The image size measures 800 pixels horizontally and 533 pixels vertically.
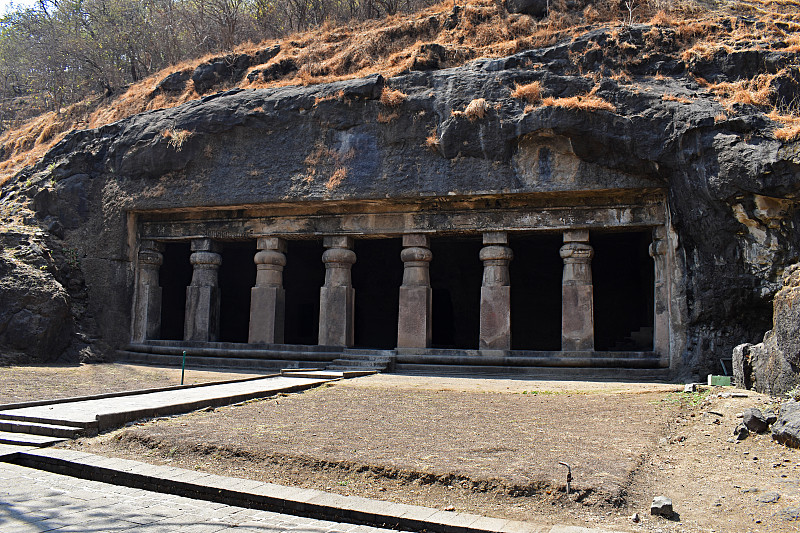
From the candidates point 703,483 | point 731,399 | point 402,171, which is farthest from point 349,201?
point 703,483

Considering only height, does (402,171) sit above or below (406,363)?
above

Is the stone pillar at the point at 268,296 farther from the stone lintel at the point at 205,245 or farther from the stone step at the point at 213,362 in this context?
the stone lintel at the point at 205,245

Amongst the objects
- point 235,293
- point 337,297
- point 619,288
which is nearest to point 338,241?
point 337,297

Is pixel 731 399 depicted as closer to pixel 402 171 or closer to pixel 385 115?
pixel 402 171

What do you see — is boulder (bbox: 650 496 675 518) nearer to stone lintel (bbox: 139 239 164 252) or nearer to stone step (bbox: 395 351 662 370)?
stone step (bbox: 395 351 662 370)

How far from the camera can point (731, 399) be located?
6.18 m

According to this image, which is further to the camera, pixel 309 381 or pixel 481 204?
pixel 481 204

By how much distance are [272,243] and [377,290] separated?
5316 millimetres

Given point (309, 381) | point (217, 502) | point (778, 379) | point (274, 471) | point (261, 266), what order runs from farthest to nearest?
point (261, 266) → point (309, 381) → point (778, 379) → point (274, 471) → point (217, 502)

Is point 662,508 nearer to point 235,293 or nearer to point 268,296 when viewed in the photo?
point 268,296

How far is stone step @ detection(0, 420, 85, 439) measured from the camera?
5.61m

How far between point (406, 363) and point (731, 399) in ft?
20.3

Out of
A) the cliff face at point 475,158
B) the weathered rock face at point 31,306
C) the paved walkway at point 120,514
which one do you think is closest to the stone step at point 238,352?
the cliff face at point 475,158

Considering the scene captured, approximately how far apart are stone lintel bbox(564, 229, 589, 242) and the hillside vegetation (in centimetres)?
232
